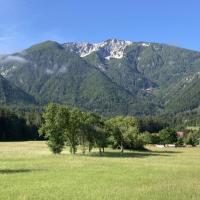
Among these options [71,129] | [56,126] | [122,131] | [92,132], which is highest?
[122,131]

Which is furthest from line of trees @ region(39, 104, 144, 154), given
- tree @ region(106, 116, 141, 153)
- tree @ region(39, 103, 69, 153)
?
tree @ region(106, 116, 141, 153)

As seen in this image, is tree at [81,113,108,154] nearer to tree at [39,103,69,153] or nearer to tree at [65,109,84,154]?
tree at [65,109,84,154]

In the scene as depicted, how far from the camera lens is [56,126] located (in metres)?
103

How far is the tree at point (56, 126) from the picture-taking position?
102438 mm

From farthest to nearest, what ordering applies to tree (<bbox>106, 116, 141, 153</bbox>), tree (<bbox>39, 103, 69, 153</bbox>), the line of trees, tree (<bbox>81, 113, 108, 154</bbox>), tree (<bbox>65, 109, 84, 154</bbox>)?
tree (<bbox>106, 116, 141, 153</bbox>)
tree (<bbox>81, 113, 108, 154</bbox>)
tree (<bbox>65, 109, 84, 154</bbox>)
the line of trees
tree (<bbox>39, 103, 69, 153</bbox>)

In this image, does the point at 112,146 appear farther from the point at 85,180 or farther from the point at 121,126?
the point at 85,180

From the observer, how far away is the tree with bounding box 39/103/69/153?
102m

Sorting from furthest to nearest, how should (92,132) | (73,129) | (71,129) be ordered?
(92,132) < (73,129) < (71,129)

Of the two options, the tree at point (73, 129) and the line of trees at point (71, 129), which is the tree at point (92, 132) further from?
the tree at point (73, 129)

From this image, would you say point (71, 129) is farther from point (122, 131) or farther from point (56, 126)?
point (122, 131)

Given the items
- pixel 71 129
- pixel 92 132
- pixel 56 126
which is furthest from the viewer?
pixel 92 132

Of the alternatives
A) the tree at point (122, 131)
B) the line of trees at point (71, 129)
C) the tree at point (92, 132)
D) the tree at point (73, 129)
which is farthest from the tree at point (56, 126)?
the tree at point (122, 131)

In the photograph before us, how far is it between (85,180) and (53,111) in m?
58.0

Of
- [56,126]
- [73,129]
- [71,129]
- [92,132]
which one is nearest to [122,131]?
[92,132]
